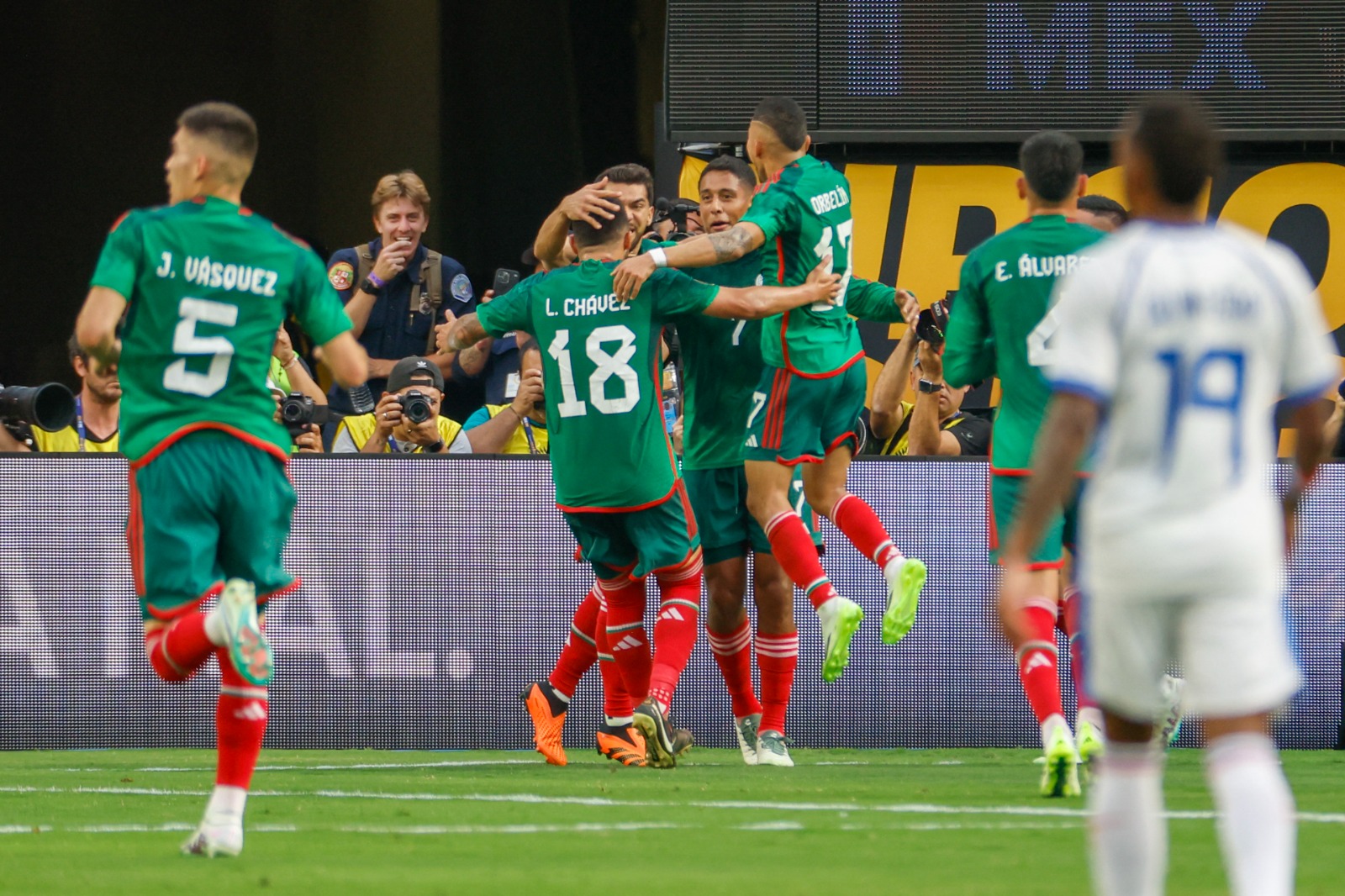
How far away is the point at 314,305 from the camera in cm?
575

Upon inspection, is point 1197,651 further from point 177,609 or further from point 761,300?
point 761,300

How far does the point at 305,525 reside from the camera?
385 inches

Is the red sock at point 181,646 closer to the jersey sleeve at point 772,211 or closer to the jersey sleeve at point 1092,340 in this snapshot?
the jersey sleeve at point 1092,340

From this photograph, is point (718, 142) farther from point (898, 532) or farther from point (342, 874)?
point (342, 874)

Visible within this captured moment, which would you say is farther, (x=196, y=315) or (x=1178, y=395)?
(x=196, y=315)

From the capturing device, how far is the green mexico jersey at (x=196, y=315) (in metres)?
5.58

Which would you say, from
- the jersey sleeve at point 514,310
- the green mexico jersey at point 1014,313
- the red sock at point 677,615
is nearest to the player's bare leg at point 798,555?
the red sock at point 677,615

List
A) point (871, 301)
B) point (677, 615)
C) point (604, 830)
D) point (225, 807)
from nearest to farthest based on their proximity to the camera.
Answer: point (225, 807), point (604, 830), point (677, 615), point (871, 301)

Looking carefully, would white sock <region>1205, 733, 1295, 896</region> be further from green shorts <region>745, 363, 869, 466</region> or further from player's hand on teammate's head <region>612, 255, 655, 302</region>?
green shorts <region>745, 363, 869, 466</region>

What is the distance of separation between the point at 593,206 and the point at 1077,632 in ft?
8.38

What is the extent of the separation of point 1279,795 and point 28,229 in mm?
13476

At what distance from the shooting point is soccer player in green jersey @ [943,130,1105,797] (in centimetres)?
693

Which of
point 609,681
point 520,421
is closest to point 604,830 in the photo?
point 609,681

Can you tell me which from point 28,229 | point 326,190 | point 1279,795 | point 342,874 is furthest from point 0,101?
point 1279,795
